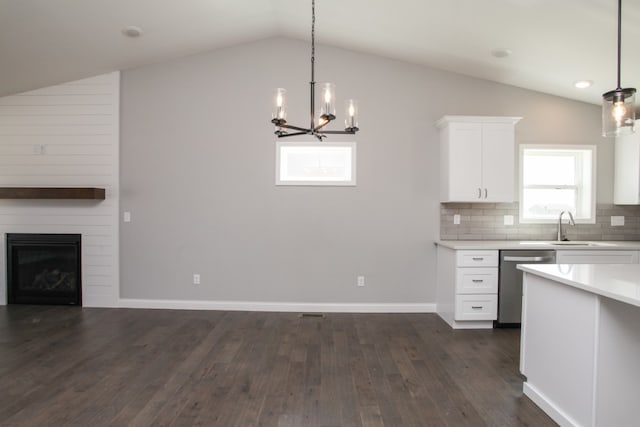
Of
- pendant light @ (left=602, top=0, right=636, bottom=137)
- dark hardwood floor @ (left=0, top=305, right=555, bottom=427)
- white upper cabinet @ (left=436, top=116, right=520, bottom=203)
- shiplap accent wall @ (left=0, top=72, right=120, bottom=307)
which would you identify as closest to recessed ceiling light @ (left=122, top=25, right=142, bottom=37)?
shiplap accent wall @ (left=0, top=72, right=120, bottom=307)

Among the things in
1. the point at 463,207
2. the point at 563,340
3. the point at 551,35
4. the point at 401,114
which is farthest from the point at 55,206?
the point at 551,35

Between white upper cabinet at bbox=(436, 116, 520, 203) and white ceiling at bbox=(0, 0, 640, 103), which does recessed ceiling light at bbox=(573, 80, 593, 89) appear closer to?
white ceiling at bbox=(0, 0, 640, 103)

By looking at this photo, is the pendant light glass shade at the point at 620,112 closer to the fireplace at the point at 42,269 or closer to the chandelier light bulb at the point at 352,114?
the chandelier light bulb at the point at 352,114

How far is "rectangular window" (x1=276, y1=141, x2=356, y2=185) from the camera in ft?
13.9

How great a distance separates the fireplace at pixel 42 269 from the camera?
436cm

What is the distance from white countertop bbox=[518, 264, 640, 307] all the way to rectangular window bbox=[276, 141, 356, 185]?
2377 mm

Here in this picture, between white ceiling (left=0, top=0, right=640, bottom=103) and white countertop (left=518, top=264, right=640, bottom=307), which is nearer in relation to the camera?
white countertop (left=518, top=264, right=640, bottom=307)

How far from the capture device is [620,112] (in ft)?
6.52

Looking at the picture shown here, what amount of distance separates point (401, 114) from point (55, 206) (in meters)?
4.46

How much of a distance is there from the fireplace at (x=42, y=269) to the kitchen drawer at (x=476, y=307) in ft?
14.9

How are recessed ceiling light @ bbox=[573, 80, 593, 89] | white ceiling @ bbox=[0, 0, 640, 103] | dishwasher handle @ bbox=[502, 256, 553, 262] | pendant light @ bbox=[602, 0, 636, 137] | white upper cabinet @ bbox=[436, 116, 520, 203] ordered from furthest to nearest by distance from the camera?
white upper cabinet @ bbox=[436, 116, 520, 203] → recessed ceiling light @ bbox=[573, 80, 593, 89] → dishwasher handle @ bbox=[502, 256, 553, 262] → white ceiling @ bbox=[0, 0, 640, 103] → pendant light @ bbox=[602, 0, 636, 137]

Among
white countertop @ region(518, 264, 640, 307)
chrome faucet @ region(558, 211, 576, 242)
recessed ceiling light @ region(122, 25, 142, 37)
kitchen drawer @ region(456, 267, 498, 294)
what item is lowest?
kitchen drawer @ region(456, 267, 498, 294)

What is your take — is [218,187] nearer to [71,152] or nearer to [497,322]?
[71,152]

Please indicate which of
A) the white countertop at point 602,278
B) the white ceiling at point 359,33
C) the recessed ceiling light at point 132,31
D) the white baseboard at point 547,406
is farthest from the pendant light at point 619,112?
the recessed ceiling light at point 132,31
